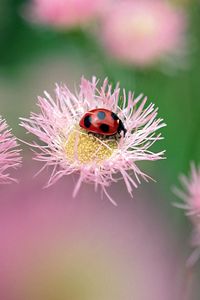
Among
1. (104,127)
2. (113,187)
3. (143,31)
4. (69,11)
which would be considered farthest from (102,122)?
(143,31)

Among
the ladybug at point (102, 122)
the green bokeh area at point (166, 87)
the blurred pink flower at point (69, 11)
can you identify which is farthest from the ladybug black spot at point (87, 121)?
the blurred pink flower at point (69, 11)

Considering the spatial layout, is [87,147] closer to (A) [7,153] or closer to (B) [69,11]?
(A) [7,153]

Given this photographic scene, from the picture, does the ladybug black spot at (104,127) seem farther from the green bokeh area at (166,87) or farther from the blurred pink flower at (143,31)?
the blurred pink flower at (143,31)

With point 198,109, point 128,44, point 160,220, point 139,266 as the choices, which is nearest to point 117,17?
point 128,44

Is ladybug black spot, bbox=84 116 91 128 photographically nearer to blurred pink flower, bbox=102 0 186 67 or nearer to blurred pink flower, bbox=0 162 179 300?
blurred pink flower, bbox=0 162 179 300

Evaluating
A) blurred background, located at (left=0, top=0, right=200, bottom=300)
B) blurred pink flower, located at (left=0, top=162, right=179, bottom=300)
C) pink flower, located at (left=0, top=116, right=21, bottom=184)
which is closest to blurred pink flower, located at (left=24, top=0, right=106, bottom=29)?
blurred background, located at (left=0, top=0, right=200, bottom=300)

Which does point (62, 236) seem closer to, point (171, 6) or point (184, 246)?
point (184, 246)
